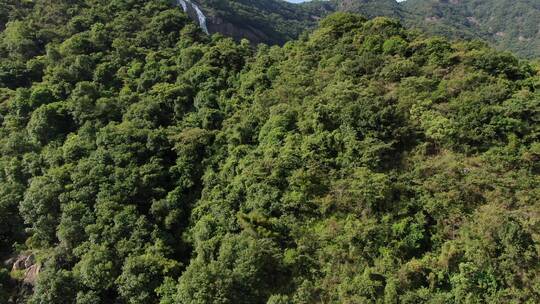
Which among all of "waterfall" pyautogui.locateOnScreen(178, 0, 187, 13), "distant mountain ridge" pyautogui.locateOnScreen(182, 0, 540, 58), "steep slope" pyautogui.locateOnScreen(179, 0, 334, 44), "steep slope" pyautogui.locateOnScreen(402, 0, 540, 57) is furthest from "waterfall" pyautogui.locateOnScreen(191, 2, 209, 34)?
"steep slope" pyautogui.locateOnScreen(402, 0, 540, 57)

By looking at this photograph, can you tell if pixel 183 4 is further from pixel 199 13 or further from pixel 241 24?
pixel 241 24

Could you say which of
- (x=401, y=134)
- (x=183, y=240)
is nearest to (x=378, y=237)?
(x=401, y=134)

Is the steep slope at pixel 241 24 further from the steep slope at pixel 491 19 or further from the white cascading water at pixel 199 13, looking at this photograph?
the steep slope at pixel 491 19

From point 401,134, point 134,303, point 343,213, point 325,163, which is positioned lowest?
point 134,303

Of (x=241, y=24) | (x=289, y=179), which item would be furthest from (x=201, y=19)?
(x=289, y=179)

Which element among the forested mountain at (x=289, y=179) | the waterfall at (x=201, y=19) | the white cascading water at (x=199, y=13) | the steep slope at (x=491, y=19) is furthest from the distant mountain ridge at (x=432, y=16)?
the forested mountain at (x=289, y=179)

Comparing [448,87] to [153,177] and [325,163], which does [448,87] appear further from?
[153,177]
